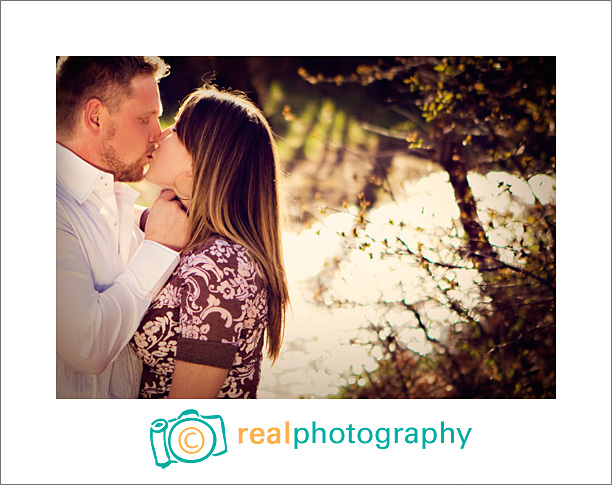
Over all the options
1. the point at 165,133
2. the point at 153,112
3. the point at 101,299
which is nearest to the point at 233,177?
the point at 165,133

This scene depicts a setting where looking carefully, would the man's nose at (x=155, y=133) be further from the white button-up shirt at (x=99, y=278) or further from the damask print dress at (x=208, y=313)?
the damask print dress at (x=208, y=313)

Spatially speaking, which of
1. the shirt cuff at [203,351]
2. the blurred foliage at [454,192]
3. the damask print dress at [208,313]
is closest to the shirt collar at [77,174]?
the damask print dress at [208,313]

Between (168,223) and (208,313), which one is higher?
(168,223)

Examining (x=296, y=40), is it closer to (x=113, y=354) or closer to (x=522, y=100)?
(x=522, y=100)

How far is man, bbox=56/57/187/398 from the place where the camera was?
12.3 ft

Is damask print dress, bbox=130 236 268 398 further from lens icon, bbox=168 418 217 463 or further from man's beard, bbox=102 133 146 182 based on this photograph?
man's beard, bbox=102 133 146 182

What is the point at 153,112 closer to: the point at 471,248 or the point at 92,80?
the point at 92,80

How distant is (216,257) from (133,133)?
34.9 inches

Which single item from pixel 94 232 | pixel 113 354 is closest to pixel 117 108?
pixel 94 232

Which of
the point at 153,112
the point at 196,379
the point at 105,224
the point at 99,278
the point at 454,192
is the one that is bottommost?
the point at 196,379

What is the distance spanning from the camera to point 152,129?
3.91m

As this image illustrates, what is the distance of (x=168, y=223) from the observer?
386 cm

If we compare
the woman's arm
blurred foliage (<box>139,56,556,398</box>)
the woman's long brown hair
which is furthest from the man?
blurred foliage (<box>139,56,556,398</box>)

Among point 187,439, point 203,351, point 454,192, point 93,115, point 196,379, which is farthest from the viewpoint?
point 454,192
